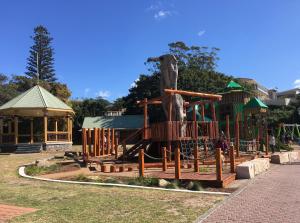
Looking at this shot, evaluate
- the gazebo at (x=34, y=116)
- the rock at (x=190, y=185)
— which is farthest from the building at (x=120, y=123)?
the rock at (x=190, y=185)

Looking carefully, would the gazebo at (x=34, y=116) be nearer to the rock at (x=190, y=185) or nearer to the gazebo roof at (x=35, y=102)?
the gazebo roof at (x=35, y=102)

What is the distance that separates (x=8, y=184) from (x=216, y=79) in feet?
156

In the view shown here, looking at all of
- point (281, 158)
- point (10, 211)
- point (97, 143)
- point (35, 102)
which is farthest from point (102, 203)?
point (35, 102)

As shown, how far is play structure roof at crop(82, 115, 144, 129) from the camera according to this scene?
51.3m

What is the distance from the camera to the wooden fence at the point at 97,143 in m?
19.8

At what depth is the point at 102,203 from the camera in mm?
8695

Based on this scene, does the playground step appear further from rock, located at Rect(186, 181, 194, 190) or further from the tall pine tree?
the tall pine tree

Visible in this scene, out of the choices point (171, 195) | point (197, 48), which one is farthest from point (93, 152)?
point (197, 48)

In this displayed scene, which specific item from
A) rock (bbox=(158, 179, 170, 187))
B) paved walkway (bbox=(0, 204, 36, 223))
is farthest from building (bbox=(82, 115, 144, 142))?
paved walkway (bbox=(0, 204, 36, 223))

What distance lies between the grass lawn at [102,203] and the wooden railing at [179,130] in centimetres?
817

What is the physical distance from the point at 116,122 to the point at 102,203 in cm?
4395

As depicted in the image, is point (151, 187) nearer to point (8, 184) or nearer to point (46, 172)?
point (8, 184)

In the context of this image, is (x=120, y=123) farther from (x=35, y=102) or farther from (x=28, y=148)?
(x=28, y=148)

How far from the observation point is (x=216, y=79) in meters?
57.1
